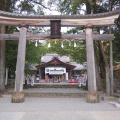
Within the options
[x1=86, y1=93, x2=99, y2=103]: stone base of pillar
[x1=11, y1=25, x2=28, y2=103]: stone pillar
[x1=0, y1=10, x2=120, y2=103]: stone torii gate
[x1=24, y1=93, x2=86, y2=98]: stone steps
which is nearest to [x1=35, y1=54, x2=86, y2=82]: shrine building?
[x1=24, y1=93, x2=86, y2=98]: stone steps

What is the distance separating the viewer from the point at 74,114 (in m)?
7.64

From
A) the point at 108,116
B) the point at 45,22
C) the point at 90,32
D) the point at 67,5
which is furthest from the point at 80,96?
the point at 67,5

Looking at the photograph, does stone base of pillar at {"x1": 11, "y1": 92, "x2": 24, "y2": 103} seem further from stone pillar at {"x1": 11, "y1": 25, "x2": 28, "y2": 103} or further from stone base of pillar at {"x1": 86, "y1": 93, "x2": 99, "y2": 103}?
stone base of pillar at {"x1": 86, "y1": 93, "x2": 99, "y2": 103}

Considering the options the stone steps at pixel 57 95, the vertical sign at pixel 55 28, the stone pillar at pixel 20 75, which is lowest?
the stone steps at pixel 57 95

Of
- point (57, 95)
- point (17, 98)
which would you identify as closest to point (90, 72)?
point (57, 95)

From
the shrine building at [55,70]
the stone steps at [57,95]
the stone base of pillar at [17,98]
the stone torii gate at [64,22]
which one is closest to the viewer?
the stone base of pillar at [17,98]

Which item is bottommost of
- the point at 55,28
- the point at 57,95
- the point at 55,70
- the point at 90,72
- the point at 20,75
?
the point at 57,95

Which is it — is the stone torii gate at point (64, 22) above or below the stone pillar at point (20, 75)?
above

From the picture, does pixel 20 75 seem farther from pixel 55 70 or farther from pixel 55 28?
pixel 55 70

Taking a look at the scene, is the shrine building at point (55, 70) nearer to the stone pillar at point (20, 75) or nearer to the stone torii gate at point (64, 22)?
the stone torii gate at point (64, 22)

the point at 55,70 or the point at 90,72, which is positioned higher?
the point at 55,70

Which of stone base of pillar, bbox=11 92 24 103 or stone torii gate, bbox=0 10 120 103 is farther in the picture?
stone torii gate, bbox=0 10 120 103

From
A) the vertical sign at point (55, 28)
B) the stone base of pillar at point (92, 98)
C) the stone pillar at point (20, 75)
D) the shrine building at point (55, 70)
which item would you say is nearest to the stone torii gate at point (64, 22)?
the stone pillar at point (20, 75)

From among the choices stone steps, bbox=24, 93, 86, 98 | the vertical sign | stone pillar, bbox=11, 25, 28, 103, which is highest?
the vertical sign
